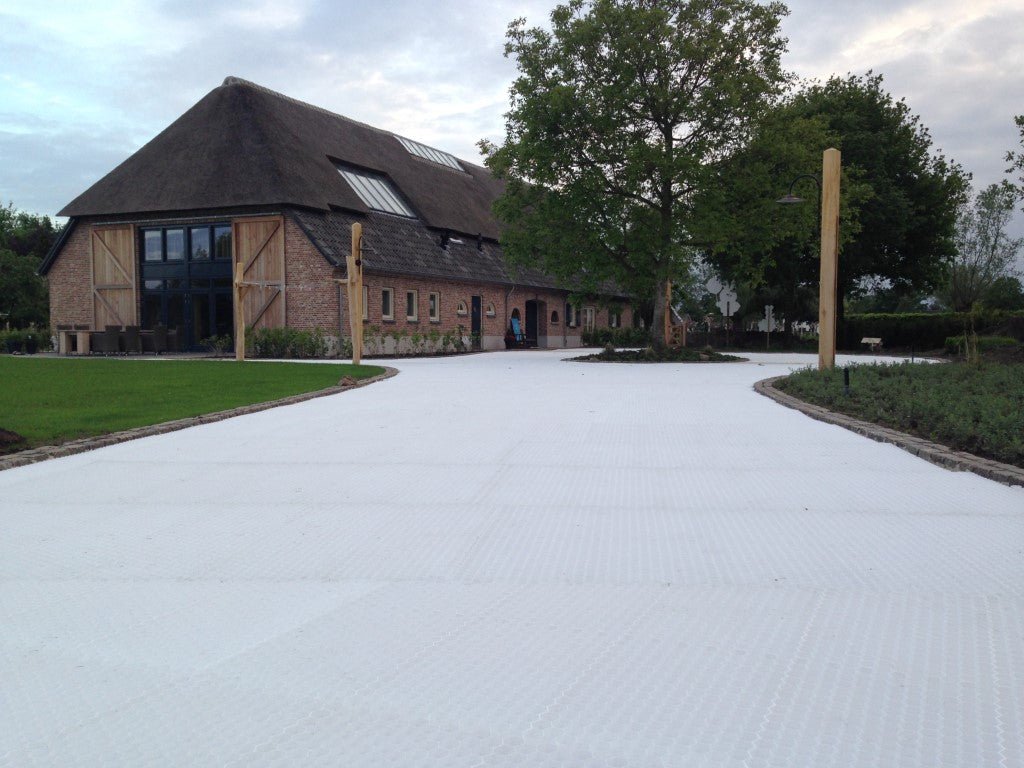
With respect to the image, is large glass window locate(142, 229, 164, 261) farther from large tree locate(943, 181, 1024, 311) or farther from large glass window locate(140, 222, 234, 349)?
large tree locate(943, 181, 1024, 311)

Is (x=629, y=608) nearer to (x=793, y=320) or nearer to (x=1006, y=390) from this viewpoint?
(x=1006, y=390)

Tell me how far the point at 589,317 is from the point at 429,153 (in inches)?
469

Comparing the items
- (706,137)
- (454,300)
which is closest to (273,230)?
(454,300)

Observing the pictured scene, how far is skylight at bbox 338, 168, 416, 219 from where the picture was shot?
31125mm

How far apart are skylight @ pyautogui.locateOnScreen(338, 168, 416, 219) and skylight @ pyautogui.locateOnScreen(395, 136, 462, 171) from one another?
5.81 meters

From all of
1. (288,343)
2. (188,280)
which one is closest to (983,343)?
(288,343)

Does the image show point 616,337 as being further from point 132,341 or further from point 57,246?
point 57,246

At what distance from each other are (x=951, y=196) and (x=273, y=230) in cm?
2917

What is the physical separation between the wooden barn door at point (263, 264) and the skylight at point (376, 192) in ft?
13.7

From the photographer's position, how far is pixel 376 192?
32188 millimetres

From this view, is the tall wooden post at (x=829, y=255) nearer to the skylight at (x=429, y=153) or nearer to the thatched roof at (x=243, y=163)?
the thatched roof at (x=243, y=163)

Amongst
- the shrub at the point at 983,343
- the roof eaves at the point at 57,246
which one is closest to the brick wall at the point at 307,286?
the roof eaves at the point at 57,246

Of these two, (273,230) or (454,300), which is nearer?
(273,230)

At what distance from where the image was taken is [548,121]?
2469 cm
